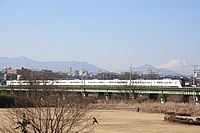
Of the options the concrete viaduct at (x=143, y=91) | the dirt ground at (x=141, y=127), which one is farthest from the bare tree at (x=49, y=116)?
the concrete viaduct at (x=143, y=91)

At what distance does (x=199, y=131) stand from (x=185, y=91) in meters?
48.0

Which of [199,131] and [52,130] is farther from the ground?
[52,130]

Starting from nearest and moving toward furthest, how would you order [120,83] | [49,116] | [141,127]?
[49,116], [141,127], [120,83]

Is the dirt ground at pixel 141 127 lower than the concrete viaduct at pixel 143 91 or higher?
lower

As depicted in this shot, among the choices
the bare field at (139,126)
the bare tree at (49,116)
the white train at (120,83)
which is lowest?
the bare field at (139,126)

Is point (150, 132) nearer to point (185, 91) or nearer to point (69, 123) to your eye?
point (69, 123)

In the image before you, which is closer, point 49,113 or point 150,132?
point 49,113

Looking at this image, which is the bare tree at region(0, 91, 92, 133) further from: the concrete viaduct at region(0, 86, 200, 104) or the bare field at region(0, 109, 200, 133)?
the concrete viaduct at region(0, 86, 200, 104)

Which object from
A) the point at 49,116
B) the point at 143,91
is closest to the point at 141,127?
the point at 49,116

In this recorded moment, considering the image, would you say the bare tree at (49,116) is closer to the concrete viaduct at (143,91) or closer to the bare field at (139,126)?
the bare field at (139,126)

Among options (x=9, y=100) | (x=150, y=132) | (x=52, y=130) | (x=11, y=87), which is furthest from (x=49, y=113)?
(x=11, y=87)

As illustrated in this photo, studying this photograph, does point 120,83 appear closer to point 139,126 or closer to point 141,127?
point 139,126

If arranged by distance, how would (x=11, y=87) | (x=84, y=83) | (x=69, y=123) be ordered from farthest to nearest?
(x=84, y=83) < (x=11, y=87) < (x=69, y=123)

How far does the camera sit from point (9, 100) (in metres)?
64.2
